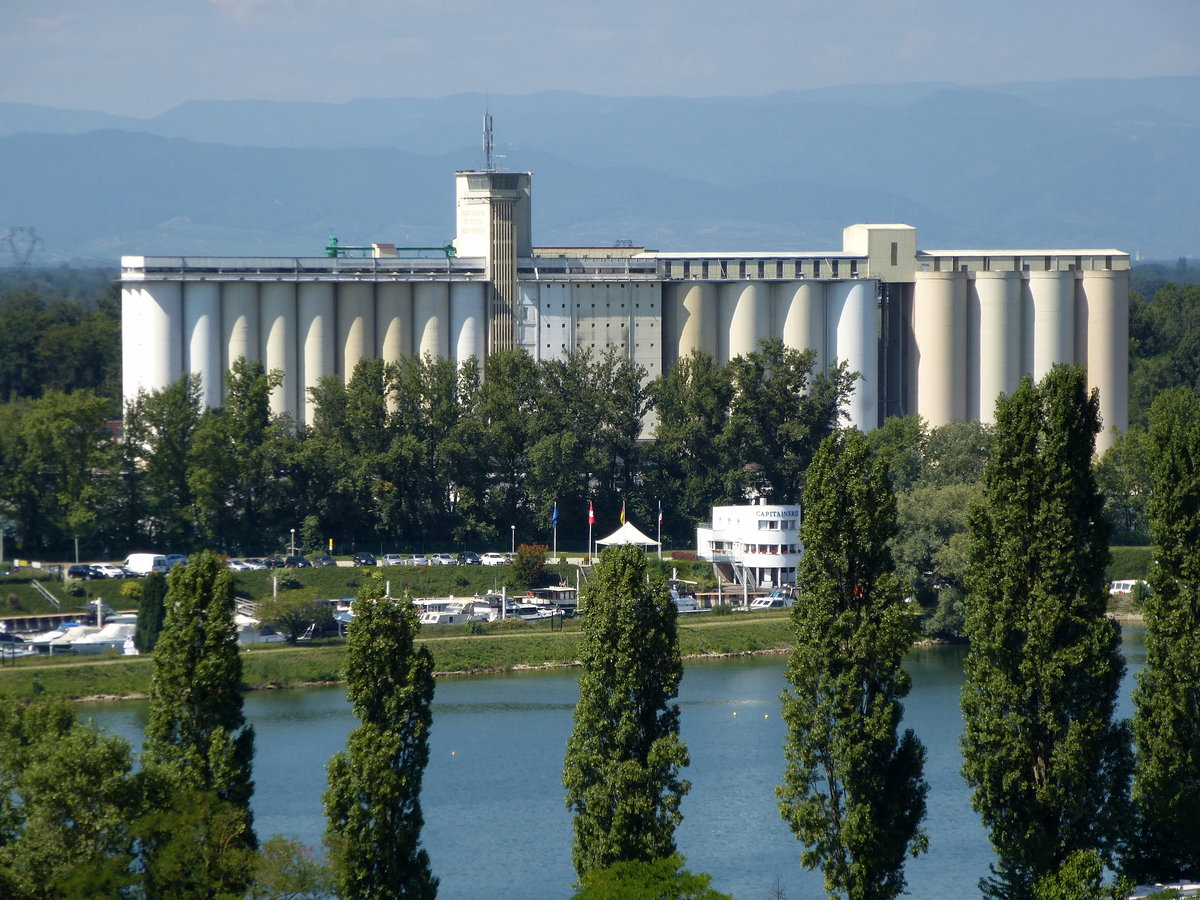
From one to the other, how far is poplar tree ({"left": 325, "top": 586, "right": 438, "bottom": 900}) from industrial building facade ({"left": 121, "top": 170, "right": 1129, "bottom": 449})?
158 feet

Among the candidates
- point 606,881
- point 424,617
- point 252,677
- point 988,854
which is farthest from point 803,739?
point 424,617

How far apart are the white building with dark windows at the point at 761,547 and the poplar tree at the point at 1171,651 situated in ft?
105

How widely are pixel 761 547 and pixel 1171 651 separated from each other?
109 feet

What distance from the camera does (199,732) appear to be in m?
28.7

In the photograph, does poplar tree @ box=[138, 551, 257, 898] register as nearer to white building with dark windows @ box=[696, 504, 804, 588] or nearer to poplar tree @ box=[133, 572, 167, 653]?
poplar tree @ box=[133, 572, 167, 653]

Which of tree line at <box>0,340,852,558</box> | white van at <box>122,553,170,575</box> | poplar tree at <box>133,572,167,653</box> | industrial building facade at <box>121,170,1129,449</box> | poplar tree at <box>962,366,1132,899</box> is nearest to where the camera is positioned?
poplar tree at <box>962,366,1132,899</box>

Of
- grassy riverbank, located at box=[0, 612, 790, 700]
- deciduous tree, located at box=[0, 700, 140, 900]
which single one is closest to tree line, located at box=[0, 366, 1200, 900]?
deciduous tree, located at box=[0, 700, 140, 900]

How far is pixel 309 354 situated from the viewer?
77.1m

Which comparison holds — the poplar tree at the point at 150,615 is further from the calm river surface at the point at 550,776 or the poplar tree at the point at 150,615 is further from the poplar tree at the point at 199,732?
the poplar tree at the point at 199,732

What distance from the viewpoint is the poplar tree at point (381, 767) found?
90.5ft

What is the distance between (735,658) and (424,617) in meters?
8.31

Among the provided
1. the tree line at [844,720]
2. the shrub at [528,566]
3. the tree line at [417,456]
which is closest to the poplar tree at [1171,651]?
the tree line at [844,720]

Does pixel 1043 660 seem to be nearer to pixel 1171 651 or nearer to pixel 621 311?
pixel 1171 651

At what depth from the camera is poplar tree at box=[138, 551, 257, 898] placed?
26.8 meters
